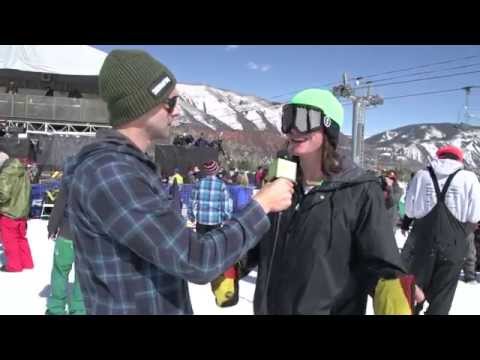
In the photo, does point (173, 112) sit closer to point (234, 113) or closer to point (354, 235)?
point (354, 235)

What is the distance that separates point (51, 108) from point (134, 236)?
2488cm

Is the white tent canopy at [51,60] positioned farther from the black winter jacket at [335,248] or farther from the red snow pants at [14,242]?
the black winter jacket at [335,248]

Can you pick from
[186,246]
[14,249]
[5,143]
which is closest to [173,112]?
[186,246]

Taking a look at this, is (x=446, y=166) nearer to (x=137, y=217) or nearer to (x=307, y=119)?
(x=307, y=119)

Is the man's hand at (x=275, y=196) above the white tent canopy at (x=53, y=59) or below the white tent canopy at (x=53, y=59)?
below

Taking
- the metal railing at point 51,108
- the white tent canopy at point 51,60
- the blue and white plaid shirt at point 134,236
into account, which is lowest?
the blue and white plaid shirt at point 134,236

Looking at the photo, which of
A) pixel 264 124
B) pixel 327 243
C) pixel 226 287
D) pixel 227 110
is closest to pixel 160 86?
pixel 327 243

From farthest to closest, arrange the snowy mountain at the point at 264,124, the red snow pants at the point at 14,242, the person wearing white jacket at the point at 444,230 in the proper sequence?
the snowy mountain at the point at 264,124, the red snow pants at the point at 14,242, the person wearing white jacket at the point at 444,230

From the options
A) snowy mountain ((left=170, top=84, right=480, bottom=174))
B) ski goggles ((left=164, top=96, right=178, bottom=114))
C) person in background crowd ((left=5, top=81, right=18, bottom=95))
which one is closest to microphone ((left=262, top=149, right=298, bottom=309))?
ski goggles ((left=164, top=96, right=178, bottom=114))

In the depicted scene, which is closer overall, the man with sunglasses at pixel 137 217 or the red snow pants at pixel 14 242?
the man with sunglasses at pixel 137 217

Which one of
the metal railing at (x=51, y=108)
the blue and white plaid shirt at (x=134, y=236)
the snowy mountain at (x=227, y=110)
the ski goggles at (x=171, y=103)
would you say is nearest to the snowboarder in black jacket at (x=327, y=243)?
the blue and white plaid shirt at (x=134, y=236)

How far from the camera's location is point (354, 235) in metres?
1.80

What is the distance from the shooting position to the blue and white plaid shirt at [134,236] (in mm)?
1152
